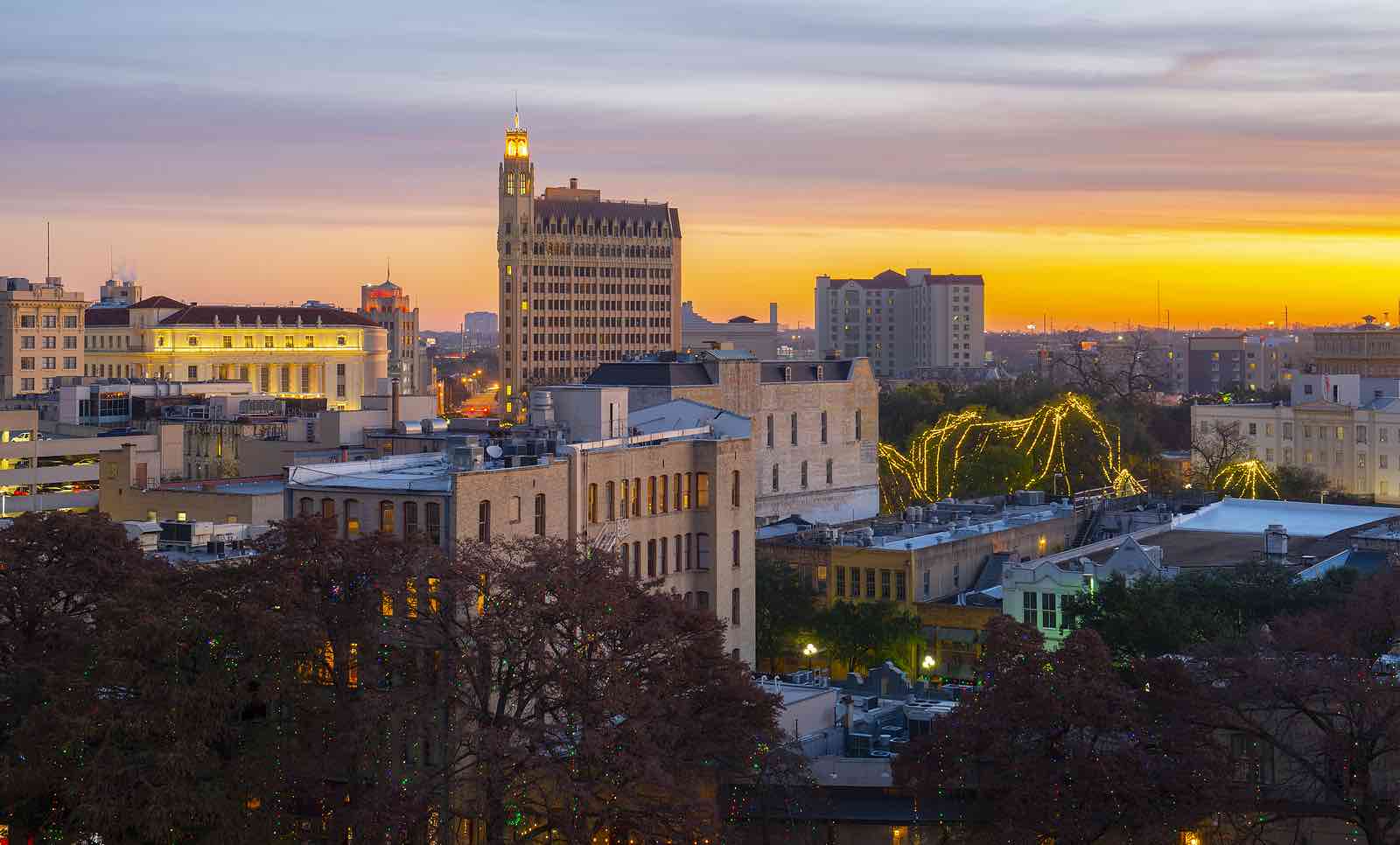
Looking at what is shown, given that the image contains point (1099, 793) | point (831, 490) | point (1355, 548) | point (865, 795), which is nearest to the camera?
point (1099, 793)

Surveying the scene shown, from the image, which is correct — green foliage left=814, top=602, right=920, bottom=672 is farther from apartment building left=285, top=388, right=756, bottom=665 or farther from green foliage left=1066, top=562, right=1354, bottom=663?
green foliage left=1066, top=562, right=1354, bottom=663

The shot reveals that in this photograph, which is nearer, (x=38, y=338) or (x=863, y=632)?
(x=863, y=632)

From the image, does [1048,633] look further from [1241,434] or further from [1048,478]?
[1241,434]

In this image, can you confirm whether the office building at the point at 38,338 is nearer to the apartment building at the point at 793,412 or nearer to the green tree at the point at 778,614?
the apartment building at the point at 793,412

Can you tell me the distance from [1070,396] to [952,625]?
54.1 metres

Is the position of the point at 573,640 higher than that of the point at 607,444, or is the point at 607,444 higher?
the point at 607,444

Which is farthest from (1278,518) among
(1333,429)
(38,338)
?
(38,338)

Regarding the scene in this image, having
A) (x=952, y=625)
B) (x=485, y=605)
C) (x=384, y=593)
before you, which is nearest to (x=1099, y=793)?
(x=485, y=605)

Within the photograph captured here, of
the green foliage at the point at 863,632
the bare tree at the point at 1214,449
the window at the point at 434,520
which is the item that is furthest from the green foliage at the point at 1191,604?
the bare tree at the point at 1214,449

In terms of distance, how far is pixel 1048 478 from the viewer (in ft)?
427

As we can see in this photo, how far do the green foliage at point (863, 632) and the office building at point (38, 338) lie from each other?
120 m

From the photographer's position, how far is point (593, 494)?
63.5 m

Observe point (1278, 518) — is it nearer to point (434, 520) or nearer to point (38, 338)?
point (434, 520)

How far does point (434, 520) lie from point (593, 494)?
24.9 feet
